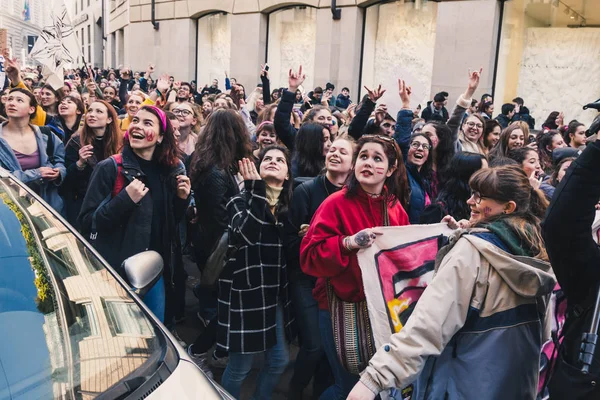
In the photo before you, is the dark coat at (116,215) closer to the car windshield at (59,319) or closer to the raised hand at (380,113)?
the car windshield at (59,319)

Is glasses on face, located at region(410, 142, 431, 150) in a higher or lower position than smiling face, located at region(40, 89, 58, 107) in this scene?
lower

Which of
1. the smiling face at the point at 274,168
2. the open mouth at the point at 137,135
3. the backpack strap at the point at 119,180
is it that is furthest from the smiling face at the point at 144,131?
the smiling face at the point at 274,168

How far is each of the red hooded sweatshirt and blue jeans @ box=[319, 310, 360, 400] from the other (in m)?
0.27

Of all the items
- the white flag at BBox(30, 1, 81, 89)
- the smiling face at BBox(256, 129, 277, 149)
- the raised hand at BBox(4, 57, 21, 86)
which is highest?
the white flag at BBox(30, 1, 81, 89)

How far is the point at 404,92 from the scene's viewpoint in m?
5.71

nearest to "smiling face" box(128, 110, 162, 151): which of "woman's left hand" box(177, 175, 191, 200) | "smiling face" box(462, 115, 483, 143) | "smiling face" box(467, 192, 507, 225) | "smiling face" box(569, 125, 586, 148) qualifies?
"woman's left hand" box(177, 175, 191, 200)

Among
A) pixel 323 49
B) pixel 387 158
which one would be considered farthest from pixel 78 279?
pixel 323 49

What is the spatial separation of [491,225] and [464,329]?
1.47ft

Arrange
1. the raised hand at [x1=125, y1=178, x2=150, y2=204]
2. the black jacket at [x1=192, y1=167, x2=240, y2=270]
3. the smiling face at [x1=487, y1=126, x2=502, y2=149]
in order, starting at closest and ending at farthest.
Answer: the raised hand at [x1=125, y1=178, x2=150, y2=204], the black jacket at [x1=192, y1=167, x2=240, y2=270], the smiling face at [x1=487, y1=126, x2=502, y2=149]

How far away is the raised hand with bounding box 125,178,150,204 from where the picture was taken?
12.2ft

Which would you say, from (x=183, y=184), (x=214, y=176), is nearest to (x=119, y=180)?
(x=183, y=184)

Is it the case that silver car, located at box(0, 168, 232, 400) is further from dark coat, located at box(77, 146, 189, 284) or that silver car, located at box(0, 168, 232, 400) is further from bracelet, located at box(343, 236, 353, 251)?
dark coat, located at box(77, 146, 189, 284)

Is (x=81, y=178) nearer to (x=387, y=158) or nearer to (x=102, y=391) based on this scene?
(x=387, y=158)

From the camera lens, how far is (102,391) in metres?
1.75
